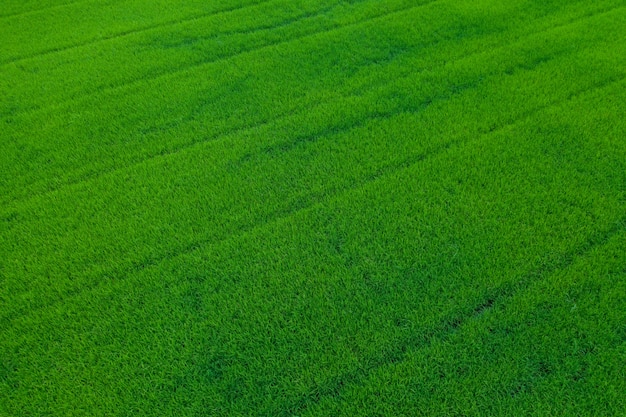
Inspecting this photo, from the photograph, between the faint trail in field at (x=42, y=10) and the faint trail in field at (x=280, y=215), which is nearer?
the faint trail in field at (x=280, y=215)

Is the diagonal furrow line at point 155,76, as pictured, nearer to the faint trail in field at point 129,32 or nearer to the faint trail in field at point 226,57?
the faint trail in field at point 226,57

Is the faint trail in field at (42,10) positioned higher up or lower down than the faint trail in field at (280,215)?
higher up

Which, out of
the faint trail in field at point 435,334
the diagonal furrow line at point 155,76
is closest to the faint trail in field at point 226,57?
the diagonal furrow line at point 155,76

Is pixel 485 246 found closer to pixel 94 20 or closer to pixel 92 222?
pixel 92 222

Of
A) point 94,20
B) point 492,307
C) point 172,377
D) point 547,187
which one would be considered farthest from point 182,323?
point 94,20

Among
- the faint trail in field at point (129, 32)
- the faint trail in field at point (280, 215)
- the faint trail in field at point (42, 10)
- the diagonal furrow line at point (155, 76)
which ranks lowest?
the faint trail in field at point (280, 215)

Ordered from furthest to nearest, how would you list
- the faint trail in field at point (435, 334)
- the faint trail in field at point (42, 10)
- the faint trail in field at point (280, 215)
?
the faint trail in field at point (42, 10)
the faint trail in field at point (280, 215)
the faint trail in field at point (435, 334)
